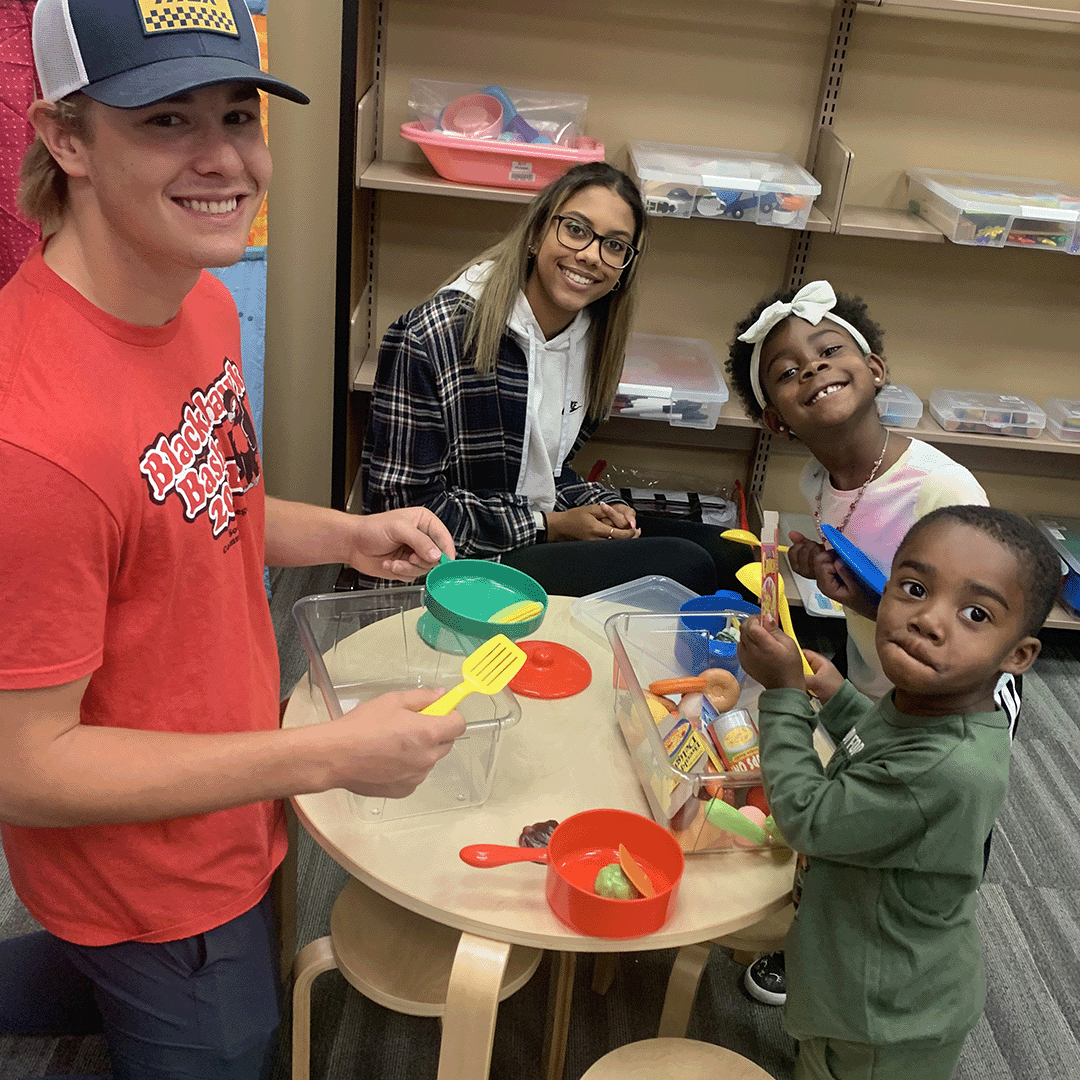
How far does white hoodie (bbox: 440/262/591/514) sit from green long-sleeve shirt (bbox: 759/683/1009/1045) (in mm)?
1194

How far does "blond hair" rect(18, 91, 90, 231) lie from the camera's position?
37.5 inches

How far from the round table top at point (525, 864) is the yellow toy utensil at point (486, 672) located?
186mm

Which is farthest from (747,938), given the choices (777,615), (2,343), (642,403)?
(642,403)

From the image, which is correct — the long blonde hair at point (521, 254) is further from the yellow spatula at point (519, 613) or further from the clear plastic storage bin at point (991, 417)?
the clear plastic storage bin at point (991, 417)

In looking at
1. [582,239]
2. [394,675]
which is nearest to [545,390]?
[582,239]

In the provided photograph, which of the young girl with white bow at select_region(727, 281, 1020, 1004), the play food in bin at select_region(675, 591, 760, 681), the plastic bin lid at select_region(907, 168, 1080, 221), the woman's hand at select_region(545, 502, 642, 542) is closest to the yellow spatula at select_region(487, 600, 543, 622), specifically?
the play food in bin at select_region(675, 591, 760, 681)

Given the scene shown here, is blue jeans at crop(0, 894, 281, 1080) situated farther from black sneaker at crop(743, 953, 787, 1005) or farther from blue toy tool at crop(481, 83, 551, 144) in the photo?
blue toy tool at crop(481, 83, 551, 144)

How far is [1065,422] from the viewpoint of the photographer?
279 centimetres

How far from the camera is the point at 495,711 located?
1360 mm

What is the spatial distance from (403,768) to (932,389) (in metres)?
2.44

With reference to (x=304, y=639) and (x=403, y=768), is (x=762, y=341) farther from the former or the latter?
(x=403, y=768)

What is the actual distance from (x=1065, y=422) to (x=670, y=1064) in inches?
87.3

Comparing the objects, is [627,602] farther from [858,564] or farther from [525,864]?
[525,864]

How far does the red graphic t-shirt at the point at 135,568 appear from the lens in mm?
947
